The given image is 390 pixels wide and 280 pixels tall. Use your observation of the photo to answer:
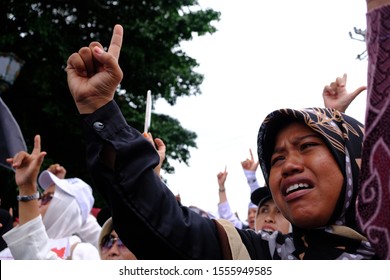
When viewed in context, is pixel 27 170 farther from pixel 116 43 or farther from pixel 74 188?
pixel 74 188

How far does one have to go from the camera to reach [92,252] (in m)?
3.57

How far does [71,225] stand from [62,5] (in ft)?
24.6

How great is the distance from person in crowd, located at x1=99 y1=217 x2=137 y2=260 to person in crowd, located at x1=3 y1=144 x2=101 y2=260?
0.29 metres

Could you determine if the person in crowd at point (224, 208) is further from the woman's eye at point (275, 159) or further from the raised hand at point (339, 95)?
the woman's eye at point (275, 159)

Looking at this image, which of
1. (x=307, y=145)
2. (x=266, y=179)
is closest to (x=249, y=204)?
(x=266, y=179)

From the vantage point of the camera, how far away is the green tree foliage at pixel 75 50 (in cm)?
981

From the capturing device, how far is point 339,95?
268cm

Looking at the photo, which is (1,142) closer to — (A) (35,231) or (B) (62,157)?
(A) (35,231)

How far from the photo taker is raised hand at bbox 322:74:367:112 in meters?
2.59

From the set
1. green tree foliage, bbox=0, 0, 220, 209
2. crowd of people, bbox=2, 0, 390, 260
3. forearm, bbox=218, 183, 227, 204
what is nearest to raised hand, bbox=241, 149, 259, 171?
forearm, bbox=218, 183, 227, 204

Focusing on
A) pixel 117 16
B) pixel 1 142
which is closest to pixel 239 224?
pixel 1 142

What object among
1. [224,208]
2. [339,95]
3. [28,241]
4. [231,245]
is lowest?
[224,208]

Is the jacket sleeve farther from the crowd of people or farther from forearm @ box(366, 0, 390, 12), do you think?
forearm @ box(366, 0, 390, 12)

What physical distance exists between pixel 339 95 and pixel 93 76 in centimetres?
149
